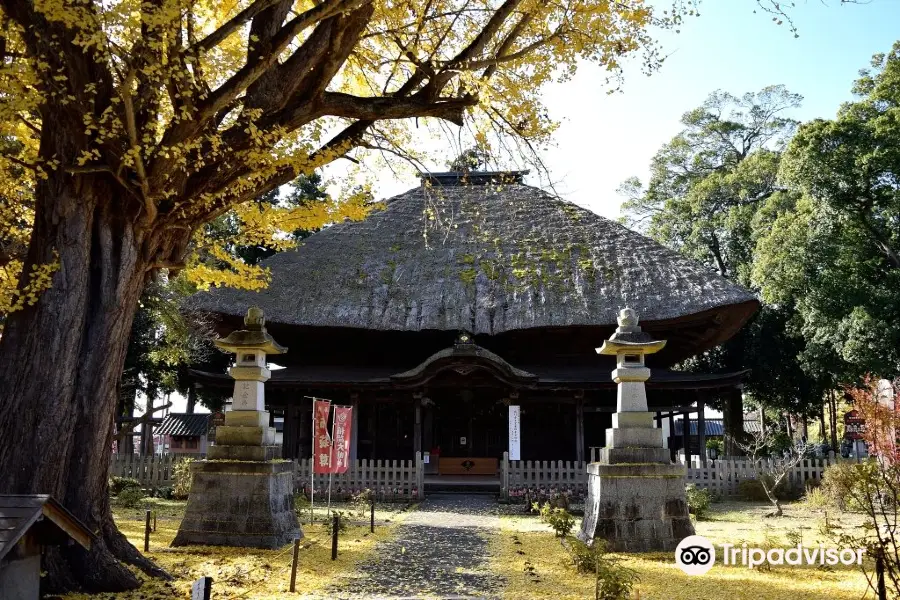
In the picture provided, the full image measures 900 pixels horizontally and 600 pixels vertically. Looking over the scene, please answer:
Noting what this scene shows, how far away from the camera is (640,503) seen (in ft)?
30.3

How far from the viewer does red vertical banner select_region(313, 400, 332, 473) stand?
1180cm

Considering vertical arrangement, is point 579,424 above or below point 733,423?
above

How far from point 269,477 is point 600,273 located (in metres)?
12.1

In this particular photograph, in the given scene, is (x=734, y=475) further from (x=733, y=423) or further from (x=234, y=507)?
(x=234, y=507)

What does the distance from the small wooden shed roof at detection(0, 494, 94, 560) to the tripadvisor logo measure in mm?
6175

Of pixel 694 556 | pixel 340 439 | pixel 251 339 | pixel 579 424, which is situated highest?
pixel 251 339

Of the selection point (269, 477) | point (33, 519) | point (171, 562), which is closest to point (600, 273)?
point (269, 477)

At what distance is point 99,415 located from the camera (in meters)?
6.75

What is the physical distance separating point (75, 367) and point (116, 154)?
6.49ft

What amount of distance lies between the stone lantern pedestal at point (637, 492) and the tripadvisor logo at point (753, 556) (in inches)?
14.6

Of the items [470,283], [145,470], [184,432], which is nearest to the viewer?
[145,470]

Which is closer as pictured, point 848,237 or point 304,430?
point 304,430

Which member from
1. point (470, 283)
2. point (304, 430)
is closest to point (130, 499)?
point (304, 430)

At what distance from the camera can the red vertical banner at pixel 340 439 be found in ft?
41.7
